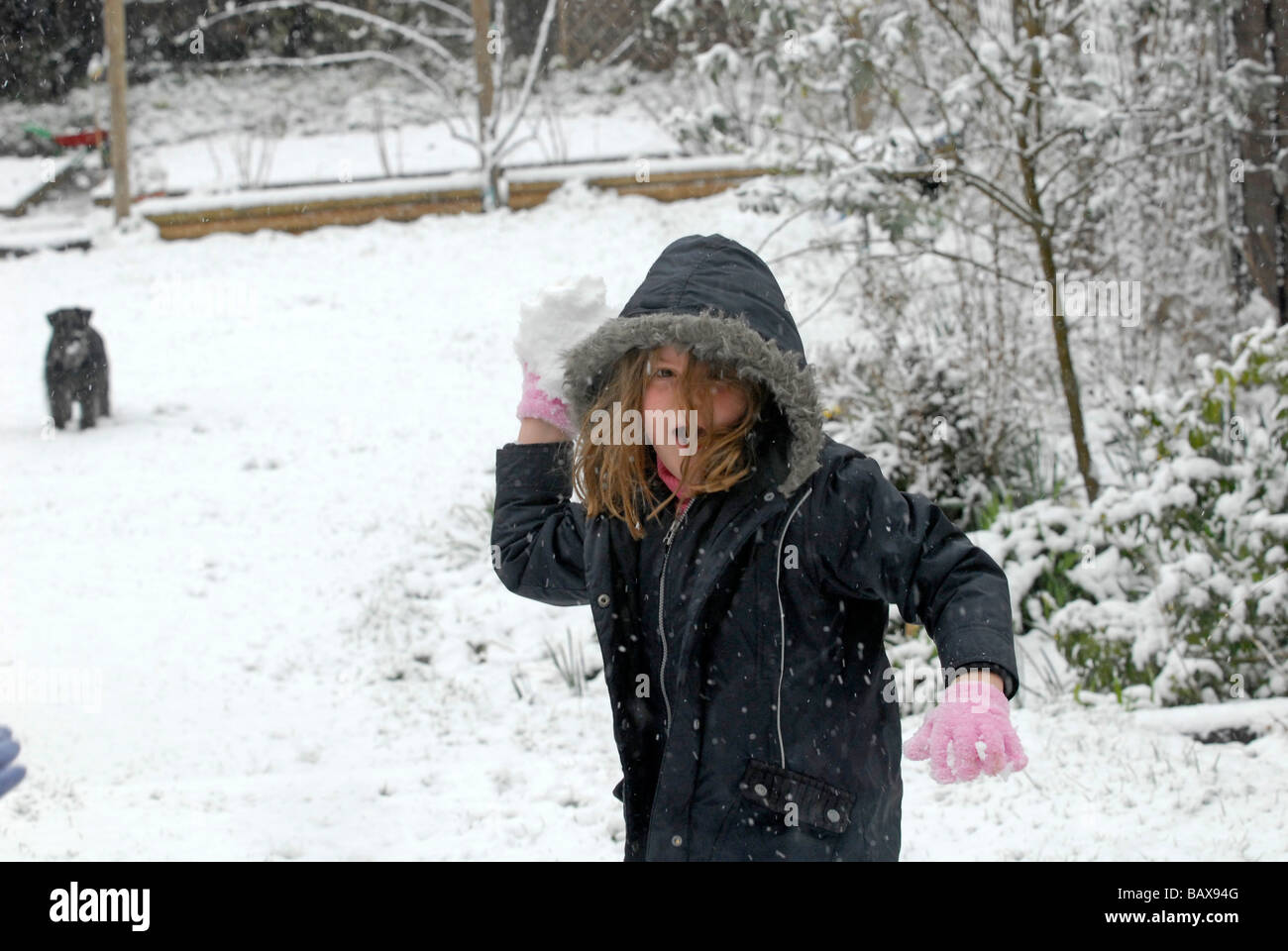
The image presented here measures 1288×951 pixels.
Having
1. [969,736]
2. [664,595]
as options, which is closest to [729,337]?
[664,595]

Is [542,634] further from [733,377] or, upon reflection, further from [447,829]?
[733,377]

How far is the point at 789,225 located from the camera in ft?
34.0

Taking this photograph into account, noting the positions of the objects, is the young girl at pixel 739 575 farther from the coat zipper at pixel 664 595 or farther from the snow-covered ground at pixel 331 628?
the snow-covered ground at pixel 331 628

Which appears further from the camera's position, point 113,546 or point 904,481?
point 113,546

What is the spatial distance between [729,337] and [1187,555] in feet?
10.1

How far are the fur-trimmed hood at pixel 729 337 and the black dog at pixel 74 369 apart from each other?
21.7 feet

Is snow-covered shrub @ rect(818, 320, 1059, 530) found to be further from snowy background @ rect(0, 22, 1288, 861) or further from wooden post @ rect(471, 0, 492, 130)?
wooden post @ rect(471, 0, 492, 130)

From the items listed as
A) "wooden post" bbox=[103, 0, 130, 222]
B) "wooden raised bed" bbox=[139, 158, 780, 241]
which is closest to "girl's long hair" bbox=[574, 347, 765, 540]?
"wooden raised bed" bbox=[139, 158, 780, 241]

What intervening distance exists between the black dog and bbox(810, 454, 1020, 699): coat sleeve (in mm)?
6911

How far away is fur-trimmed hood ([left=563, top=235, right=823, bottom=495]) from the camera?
1690 mm

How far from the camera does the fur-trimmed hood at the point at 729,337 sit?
1.69 metres
